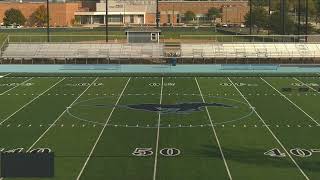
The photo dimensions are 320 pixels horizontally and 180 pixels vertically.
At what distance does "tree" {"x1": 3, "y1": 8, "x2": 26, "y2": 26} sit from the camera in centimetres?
9931

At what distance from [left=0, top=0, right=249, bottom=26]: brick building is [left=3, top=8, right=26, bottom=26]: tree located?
16.7ft

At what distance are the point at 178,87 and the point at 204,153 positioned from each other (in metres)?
12.4

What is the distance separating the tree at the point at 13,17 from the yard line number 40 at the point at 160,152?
3486 inches

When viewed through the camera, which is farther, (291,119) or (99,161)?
(291,119)

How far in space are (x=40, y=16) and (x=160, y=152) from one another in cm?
9387

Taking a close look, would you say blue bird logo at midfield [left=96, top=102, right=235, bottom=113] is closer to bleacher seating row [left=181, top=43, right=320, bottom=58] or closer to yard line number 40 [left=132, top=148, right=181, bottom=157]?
yard line number 40 [left=132, top=148, right=181, bottom=157]

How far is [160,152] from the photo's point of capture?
1447 cm

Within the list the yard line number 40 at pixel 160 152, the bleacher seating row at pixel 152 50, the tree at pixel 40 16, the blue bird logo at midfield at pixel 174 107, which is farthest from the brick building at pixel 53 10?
the yard line number 40 at pixel 160 152

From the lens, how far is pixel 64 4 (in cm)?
10531

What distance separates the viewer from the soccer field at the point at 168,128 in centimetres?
1307

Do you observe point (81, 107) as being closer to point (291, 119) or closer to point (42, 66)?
point (291, 119)

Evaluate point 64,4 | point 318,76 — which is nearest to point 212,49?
point 318,76

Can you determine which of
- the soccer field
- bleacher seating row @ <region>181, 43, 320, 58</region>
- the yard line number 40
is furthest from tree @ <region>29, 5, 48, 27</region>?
the yard line number 40

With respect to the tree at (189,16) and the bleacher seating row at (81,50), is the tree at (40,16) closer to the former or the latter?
the tree at (189,16)
